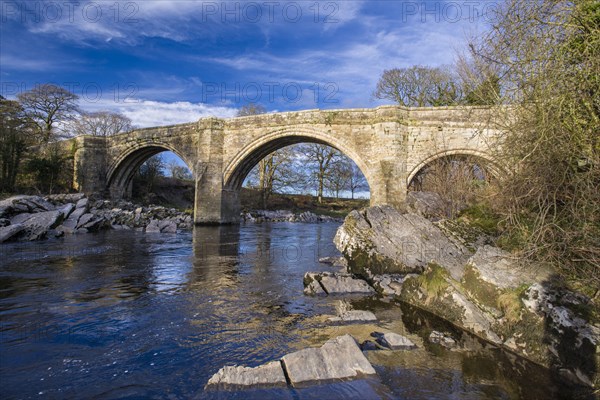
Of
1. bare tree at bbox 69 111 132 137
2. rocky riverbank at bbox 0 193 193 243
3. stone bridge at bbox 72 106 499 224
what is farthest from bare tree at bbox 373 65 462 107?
bare tree at bbox 69 111 132 137

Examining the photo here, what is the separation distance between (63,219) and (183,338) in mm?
13010

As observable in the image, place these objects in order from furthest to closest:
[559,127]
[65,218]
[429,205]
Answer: [65,218] < [429,205] < [559,127]

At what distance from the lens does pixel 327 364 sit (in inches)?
121

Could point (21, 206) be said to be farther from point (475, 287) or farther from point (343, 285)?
point (475, 287)

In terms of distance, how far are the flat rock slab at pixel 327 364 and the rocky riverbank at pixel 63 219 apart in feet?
38.9

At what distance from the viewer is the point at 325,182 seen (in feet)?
103

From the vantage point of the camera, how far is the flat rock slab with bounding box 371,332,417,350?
372cm

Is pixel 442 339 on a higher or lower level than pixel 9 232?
lower

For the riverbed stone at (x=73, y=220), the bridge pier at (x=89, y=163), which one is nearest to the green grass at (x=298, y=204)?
the bridge pier at (x=89, y=163)

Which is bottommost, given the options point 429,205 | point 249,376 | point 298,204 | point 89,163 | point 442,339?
point 442,339

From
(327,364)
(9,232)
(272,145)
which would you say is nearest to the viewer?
(327,364)

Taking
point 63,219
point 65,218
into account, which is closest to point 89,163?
point 65,218

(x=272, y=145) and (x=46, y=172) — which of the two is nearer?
(x=272, y=145)

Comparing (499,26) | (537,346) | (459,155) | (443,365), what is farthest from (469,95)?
(459,155)
